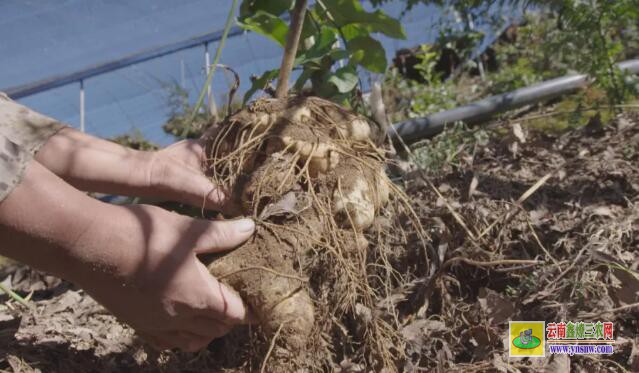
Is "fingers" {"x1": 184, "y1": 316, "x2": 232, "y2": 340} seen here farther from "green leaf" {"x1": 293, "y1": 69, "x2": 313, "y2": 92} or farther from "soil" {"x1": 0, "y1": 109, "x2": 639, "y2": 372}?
"green leaf" {"x1": 293, "y1": 69, "x2": 313, "y2": 92}

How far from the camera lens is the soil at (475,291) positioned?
129 centimetres

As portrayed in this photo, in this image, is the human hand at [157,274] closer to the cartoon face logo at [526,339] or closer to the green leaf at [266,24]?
the cartoon face logo at [526,339]

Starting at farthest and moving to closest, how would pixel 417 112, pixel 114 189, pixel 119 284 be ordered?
pixel 417 112 < pixel 114 189 < pixel 119 284

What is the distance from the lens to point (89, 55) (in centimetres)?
446

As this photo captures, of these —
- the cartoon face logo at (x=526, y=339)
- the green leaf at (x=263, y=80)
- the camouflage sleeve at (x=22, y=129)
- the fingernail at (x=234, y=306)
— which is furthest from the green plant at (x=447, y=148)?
the camouflage sleeve at (x=22, y=129)

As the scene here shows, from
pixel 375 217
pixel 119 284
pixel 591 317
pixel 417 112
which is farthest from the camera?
pixel 417 112

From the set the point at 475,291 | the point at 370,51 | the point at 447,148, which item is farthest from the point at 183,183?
the point at 447,148

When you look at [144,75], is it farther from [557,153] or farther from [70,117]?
[557,153]

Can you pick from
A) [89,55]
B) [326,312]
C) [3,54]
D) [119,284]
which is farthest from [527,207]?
[3,54]

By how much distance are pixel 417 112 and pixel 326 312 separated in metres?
1.78

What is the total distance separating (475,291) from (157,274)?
87 cm

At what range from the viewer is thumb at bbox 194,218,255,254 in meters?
1.15

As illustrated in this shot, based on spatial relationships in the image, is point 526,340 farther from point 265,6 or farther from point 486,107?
point 486,107

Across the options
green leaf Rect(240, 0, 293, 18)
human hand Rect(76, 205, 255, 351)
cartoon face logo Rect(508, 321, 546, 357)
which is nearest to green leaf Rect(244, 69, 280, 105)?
green leaf Rect(240, 0, 293, 18)
